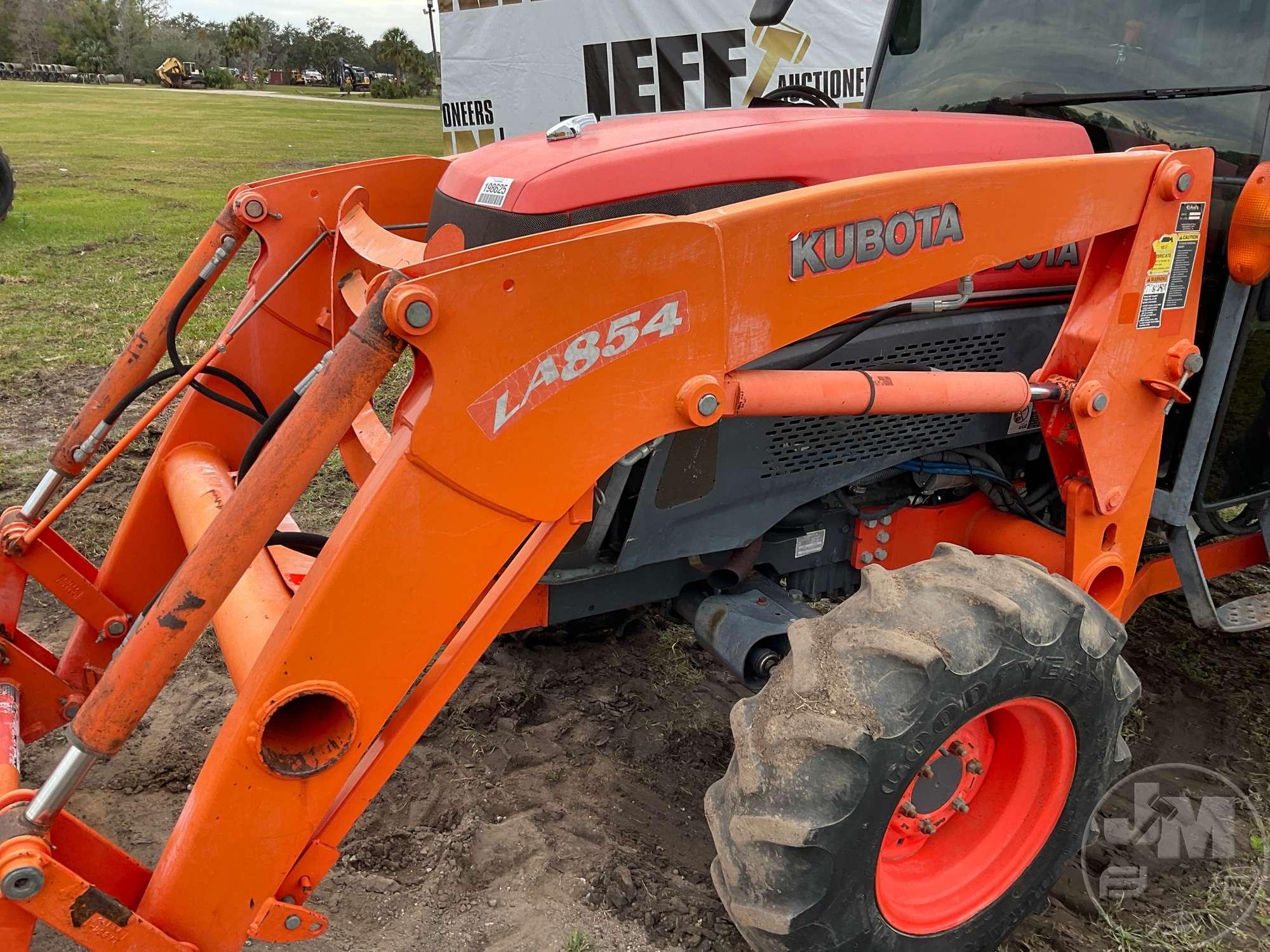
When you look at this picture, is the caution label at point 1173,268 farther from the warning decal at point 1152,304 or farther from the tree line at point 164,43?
the tree line at point 164,43

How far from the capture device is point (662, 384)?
6.18 feet

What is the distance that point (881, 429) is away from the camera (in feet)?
8.66

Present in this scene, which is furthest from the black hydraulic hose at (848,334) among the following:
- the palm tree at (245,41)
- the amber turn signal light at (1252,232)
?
the palm tree at (245,41)

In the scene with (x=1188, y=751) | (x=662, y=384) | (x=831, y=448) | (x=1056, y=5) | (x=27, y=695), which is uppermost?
(x=1056, y=5)

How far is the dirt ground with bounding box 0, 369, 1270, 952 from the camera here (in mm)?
2561

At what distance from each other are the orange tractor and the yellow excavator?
216 feet

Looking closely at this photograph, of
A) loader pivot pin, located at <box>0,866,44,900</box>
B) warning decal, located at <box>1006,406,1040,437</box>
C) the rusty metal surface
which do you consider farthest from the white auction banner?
loader pivot pin, located at <box>0,866,44,900</box>

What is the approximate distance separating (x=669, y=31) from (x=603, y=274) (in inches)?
305

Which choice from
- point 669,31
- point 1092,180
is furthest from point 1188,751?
point 669,31

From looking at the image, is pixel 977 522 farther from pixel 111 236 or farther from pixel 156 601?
pixel 111 236

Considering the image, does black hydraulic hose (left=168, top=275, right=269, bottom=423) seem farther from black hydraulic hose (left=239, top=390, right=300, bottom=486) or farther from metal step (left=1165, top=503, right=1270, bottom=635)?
metal step (left=1165, top=503, right=1270, bottom=635)

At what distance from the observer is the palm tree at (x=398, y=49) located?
69.4 meters

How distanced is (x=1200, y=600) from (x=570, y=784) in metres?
1.92

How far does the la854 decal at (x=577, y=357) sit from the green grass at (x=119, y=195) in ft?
19.7
